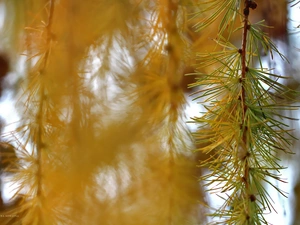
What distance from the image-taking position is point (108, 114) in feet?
1.70

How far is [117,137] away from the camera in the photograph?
514 mm

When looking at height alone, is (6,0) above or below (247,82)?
above

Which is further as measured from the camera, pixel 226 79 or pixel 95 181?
pixel 95 181

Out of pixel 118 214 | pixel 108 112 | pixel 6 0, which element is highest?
pixel 6 0

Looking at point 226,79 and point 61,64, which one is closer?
point 226,79

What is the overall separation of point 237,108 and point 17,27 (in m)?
0.33

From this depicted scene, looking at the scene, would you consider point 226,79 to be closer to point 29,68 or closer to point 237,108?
point 237,108

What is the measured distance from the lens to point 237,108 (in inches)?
13.4

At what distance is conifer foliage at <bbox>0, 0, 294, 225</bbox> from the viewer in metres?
0.47

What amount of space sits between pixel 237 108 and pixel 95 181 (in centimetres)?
22

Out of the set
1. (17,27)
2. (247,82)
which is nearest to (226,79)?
(247,82)

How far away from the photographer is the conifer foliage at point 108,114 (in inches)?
18.5

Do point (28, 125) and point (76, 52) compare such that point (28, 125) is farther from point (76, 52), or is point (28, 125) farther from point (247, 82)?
point (247, 82)

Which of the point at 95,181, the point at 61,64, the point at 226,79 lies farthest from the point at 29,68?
the point at 226,79
